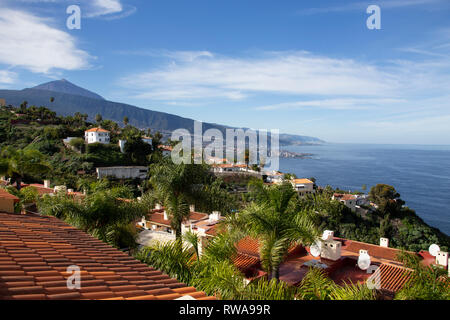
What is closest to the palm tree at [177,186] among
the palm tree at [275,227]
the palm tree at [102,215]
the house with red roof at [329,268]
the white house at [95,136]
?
the palm tree at [102,215]

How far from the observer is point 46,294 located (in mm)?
2820

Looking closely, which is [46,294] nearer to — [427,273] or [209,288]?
[209,288]

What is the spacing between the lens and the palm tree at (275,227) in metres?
6.02

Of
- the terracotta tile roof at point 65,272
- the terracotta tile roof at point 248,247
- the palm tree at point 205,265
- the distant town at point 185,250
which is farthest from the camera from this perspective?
the terracotta tile roof at point 248,247

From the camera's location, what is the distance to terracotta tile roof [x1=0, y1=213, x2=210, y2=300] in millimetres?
2930

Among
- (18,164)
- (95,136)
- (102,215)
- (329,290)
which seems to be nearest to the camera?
(329,290)

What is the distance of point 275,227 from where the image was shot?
6.13 metres

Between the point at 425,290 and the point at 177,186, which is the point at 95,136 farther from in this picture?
the point at 425,290

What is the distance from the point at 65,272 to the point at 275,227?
384 centimetres

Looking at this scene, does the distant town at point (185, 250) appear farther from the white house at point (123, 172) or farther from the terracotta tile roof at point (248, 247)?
the white house at point (123, 172)

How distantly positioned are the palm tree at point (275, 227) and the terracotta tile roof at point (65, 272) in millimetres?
2490

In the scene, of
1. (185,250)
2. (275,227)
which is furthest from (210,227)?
(275,227)
